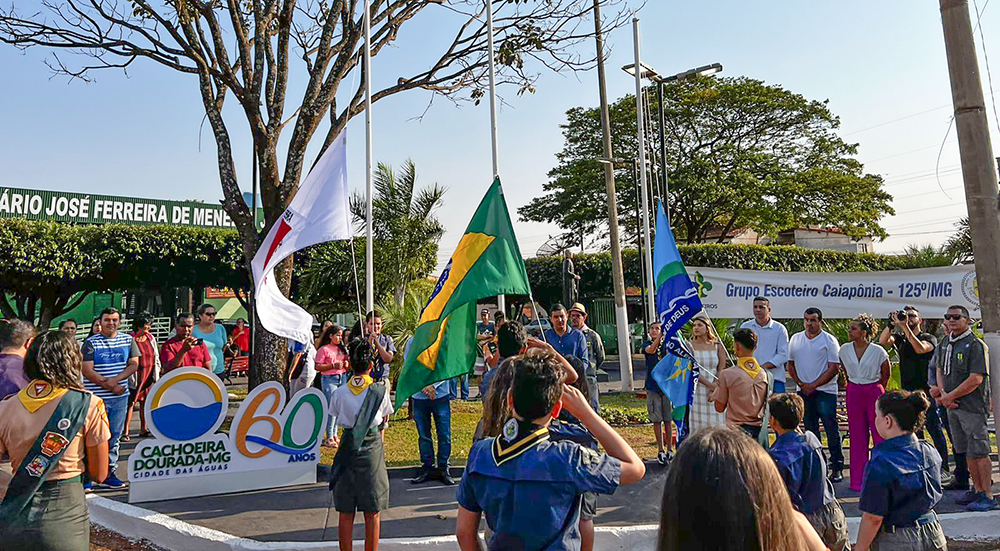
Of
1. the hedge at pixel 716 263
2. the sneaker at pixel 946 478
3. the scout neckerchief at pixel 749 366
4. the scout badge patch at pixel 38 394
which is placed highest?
the hedge at pixel 716 263

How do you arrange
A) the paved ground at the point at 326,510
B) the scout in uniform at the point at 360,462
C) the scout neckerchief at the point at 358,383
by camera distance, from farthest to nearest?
the paved ground at the point at 326,510, the scout neckerchief at the point at 358,383, the scout in uniform at the point at 360,462

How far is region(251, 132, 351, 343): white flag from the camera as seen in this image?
7297 millimetres

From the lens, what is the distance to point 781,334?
769 centimetres

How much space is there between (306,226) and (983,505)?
270 inches

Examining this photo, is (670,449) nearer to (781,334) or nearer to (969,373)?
(781,334)

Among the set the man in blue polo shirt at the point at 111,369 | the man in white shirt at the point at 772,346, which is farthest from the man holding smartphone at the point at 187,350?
the man in white shirt at the point at 772,346

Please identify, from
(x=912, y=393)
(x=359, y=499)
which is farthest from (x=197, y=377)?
(x=912, y=393)

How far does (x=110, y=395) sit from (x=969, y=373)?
830 cm

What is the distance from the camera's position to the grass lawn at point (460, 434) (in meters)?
8.58

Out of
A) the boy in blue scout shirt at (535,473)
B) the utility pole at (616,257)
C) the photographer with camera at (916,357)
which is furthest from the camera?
the utility pole at (616,257)

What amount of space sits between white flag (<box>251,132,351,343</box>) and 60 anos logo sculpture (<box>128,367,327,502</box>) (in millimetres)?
780

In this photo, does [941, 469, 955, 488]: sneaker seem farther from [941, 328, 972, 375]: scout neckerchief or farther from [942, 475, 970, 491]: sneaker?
[941, 328, 972, 375]: scout neckerchief

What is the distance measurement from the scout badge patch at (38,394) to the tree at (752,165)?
1243 inches

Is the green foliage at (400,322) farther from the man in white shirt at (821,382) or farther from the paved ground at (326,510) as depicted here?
the man in white shirt at (821,382)
